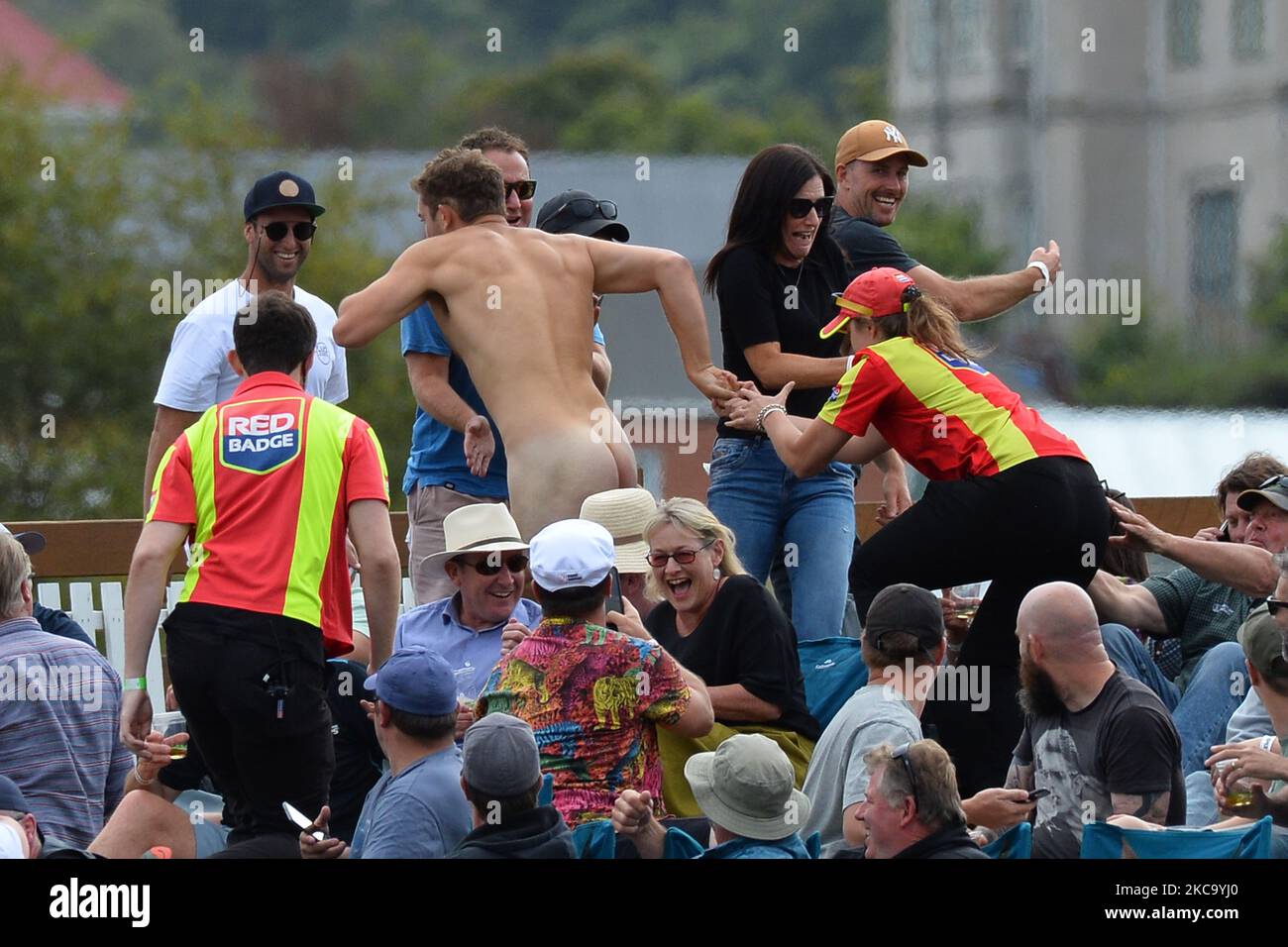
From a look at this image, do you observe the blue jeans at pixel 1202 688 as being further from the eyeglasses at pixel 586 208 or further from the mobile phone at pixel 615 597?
the eyeglasses at pixel 586 208

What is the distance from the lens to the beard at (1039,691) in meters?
4.31

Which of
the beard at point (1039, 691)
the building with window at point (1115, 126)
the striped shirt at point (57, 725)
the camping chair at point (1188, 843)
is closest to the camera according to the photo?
the camping chair at point (1188, 843)

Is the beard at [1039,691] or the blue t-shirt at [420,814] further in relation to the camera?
the beard at [1039,691]

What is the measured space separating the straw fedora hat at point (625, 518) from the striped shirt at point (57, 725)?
1.25 metres

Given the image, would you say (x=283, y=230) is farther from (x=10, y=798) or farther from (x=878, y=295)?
(x=10, y=798)

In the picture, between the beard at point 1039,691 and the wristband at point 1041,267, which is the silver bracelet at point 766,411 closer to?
the wristband at point 1041,267

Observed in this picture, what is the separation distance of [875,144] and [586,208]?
859mm

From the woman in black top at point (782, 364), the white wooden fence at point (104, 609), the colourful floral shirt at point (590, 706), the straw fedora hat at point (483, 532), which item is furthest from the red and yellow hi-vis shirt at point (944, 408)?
the white wooden fence at point (104, 609)

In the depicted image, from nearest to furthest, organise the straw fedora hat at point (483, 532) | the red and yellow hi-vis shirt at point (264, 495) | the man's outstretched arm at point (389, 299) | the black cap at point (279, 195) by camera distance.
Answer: the red and yellow hi-vis shirt at point (264, 495)
the straw fedora hat at point (483, 532)
the man's outstretched arm at point (389, 299)
the black cap at point (279, 195)

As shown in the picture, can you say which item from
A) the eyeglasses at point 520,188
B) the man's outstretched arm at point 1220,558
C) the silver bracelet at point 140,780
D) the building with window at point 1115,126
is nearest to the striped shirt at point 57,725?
the silver bracelet at point 140,780

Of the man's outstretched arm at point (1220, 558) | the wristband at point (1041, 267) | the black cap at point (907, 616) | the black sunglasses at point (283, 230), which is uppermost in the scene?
the black sunglasses at point (283, 230)

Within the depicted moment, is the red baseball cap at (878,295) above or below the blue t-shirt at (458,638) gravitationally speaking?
above

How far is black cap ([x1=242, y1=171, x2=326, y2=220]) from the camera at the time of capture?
5488mm
